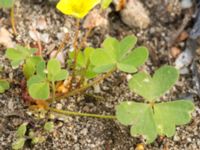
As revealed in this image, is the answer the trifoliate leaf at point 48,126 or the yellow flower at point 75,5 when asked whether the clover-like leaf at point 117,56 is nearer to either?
the yellow flower at point 75,5

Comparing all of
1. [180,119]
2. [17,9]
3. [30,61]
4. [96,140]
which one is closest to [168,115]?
[180,119]

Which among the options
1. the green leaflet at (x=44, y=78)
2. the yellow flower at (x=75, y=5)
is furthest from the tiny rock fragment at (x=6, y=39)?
the yellow flower at (x=75, y=5)

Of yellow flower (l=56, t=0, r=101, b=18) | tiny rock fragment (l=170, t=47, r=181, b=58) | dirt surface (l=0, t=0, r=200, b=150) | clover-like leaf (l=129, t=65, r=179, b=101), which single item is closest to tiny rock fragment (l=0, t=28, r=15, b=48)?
dirt surface (l=0, t=0, r=200, b=150)

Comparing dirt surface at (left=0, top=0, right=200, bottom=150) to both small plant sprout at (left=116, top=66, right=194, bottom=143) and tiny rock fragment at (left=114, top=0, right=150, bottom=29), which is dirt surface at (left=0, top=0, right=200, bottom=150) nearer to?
tiny rock fragment at (left=114, top=0, right=150, bottom=29)

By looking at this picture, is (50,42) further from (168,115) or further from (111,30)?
(168,115)

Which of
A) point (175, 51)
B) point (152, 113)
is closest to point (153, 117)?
point (152, 113)

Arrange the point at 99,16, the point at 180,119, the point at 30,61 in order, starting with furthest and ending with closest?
the point at 99,16 < the point at 30,61 < the point at 180,119
